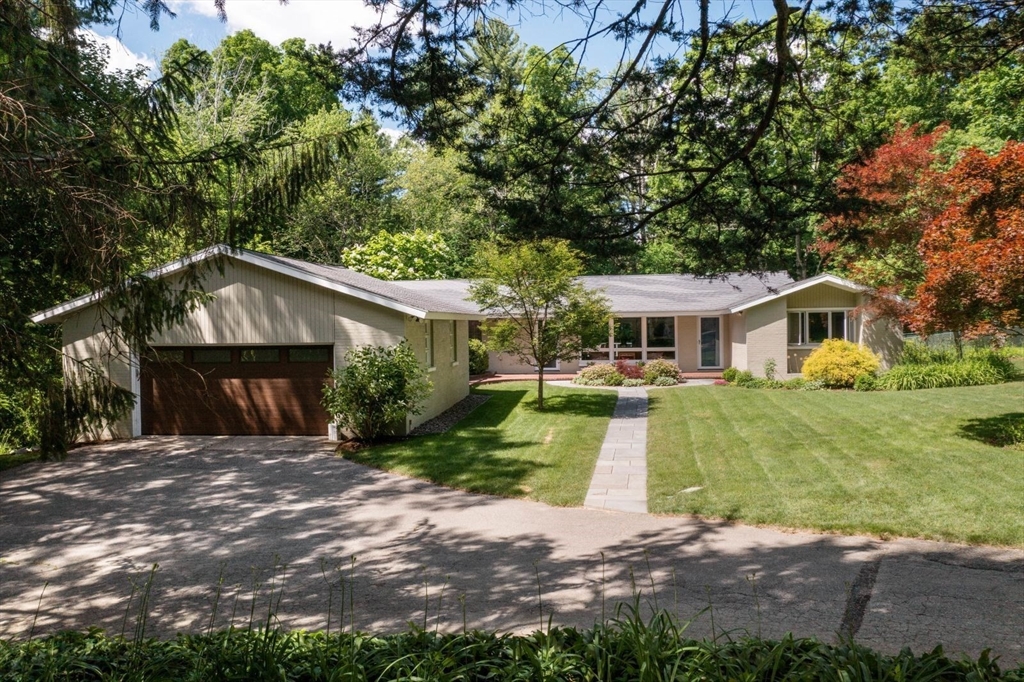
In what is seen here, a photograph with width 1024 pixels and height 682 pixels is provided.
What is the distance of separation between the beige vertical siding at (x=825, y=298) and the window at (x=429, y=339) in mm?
12422

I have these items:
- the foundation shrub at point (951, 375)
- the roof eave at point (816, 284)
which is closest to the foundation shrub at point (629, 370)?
the roof eave at point (816, 284)

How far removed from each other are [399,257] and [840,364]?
21.4m

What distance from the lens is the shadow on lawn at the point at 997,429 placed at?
11.7m

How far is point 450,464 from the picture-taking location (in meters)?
12.1

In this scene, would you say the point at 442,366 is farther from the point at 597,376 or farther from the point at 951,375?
the point at 951,375

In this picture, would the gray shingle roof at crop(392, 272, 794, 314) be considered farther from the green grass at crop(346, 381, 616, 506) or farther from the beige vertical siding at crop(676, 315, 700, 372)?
the green grass at crop(346, 381, 616, 506)

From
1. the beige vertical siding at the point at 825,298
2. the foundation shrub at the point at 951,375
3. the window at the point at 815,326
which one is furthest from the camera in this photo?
the window at the point at 815,326

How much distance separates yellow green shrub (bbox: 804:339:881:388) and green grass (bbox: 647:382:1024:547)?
2.64 metres

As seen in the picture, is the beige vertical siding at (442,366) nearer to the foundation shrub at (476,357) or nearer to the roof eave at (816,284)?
the foundation shrub at (476,357)

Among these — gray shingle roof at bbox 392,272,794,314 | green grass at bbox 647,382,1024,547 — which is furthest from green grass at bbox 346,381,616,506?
gray shingle roof at bbox 392,272,794,314

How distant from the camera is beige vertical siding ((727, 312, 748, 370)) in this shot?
23422 mm

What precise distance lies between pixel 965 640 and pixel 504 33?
21.1 feet

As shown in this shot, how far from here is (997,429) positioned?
41.3 feet

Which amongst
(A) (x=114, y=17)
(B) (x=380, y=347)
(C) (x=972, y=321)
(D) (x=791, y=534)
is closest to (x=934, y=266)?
(C) (x=972, y=321)
